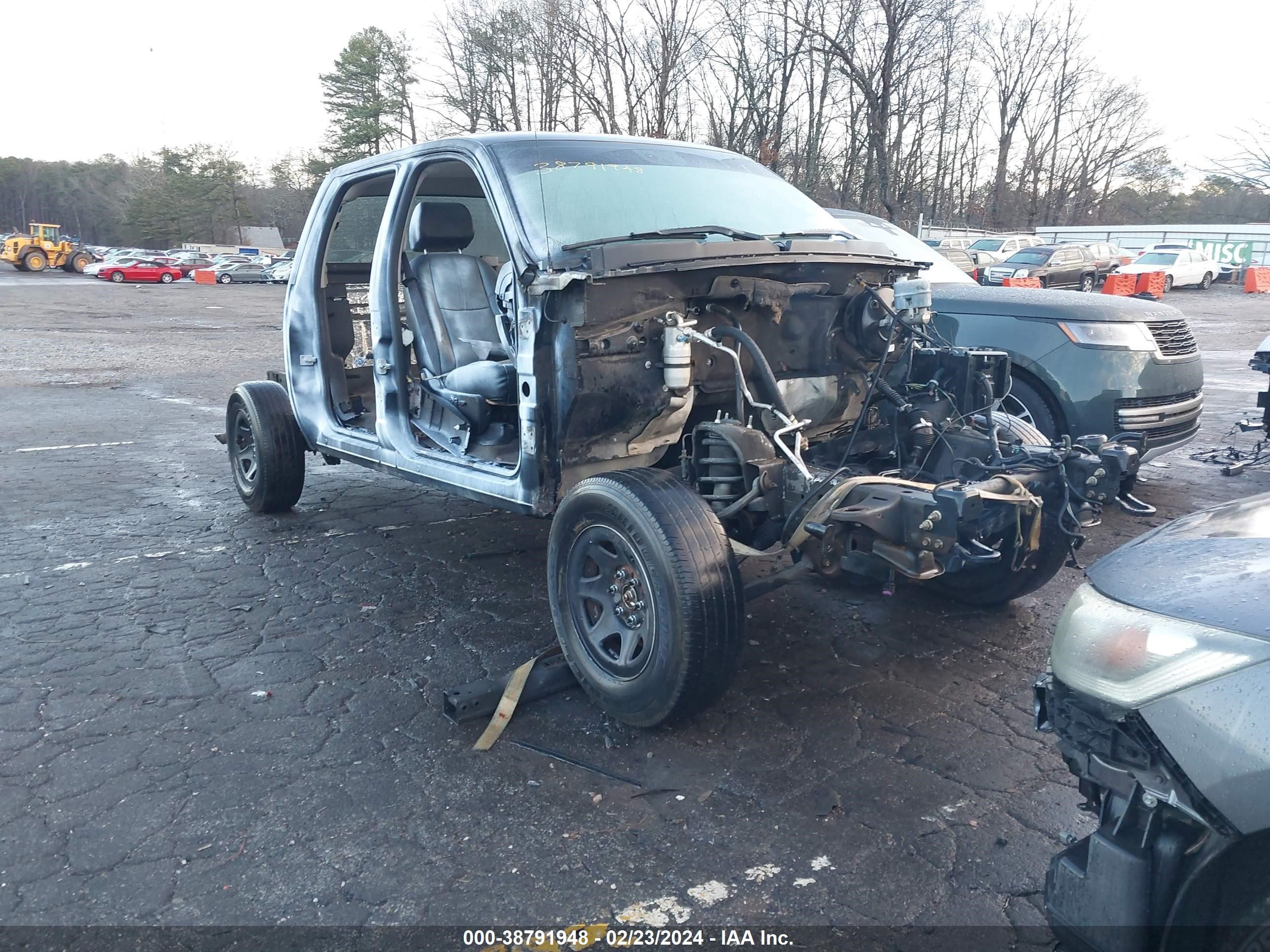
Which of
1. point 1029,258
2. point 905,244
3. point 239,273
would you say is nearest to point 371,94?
point 239,273

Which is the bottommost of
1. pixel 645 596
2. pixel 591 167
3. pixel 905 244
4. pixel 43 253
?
pixel 645 596

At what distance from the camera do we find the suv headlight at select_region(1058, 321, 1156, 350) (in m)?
5.63

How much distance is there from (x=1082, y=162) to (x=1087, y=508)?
217 ft

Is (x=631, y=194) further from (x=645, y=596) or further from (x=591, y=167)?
(x=645, y=596)

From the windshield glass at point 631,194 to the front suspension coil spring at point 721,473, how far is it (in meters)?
0.88

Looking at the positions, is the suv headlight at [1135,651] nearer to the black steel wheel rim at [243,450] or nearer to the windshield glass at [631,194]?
the windshield glass at [631,194]

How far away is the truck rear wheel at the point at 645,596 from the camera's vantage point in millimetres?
2900

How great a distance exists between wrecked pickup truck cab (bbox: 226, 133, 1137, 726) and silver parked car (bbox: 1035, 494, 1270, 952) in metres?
1.06

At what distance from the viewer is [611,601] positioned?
3250mm

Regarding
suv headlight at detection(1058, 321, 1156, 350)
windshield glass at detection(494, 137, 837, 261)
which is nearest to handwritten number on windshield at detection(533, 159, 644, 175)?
windshield glass at detection(494, 137, 837, 261)

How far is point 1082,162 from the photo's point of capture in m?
59.9

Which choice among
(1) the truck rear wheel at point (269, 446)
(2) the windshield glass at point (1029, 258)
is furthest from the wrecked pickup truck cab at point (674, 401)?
(2) the windshield glass at point (1029, 258)

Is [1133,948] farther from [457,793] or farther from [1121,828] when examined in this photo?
[457,793]

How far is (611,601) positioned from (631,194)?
1.82m
